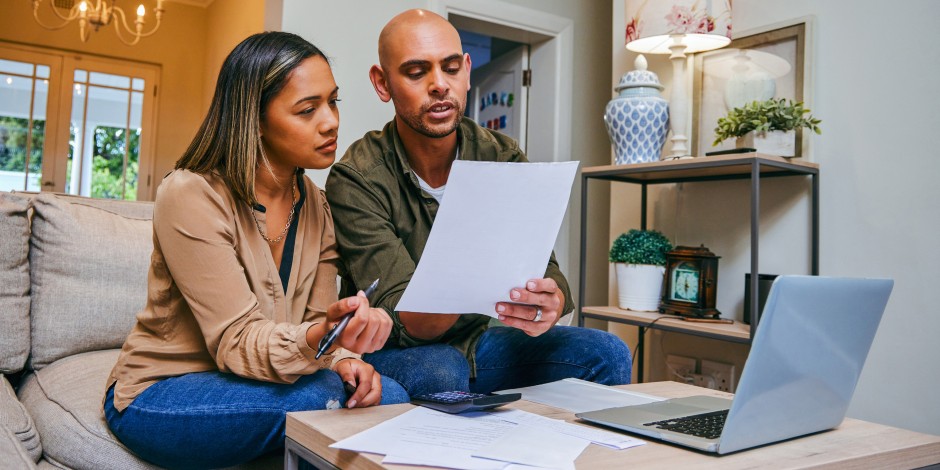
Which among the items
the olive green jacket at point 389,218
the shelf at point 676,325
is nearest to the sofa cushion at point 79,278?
the olive green jacket at point 389,218

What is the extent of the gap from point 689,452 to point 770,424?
0.34ft

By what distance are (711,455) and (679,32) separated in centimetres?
160

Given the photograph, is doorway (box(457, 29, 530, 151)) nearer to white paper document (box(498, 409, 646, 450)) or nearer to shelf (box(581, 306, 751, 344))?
shelf (box(581, 306, 751, 344))

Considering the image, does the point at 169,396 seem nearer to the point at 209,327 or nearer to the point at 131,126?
the point at 209,327

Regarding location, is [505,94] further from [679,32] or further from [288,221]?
[288,221]

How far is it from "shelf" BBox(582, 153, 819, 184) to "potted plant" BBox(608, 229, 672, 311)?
0.71ft

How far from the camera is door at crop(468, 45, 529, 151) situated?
11.7 feet

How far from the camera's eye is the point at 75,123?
522 centimetres

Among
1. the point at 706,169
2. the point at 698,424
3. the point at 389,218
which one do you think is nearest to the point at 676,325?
the point at 706,169

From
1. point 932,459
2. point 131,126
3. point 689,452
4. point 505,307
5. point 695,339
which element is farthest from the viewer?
point 131,126

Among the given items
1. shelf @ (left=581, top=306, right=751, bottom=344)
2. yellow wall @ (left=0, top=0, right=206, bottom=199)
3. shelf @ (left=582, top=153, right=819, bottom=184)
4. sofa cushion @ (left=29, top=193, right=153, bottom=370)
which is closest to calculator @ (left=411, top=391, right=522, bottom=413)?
sofa cushion @ (left=29, top=193, right=153, bottom=370)

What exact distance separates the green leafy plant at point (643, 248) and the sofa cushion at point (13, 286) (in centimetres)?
169

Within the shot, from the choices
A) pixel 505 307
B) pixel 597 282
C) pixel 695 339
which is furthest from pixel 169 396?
pixel 597 282

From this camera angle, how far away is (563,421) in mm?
926
